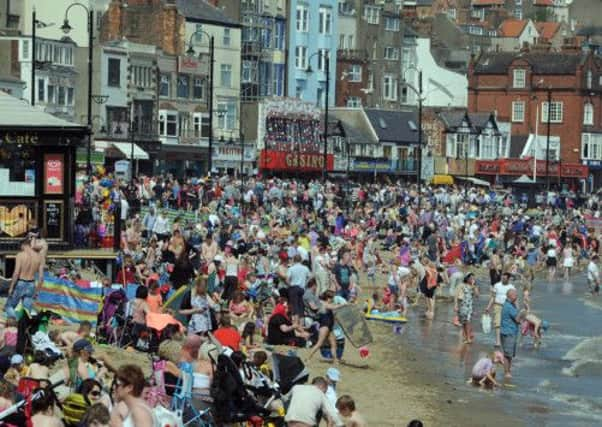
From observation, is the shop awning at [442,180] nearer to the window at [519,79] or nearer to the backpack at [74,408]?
the window at [519,79]

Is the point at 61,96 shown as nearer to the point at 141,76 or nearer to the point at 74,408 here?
the point at 141,76

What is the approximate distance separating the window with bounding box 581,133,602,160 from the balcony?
15887 mm

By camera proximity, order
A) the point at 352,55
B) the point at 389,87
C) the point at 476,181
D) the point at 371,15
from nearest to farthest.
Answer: the point at 476,181 → the point at 352,55 → the point at 371,15 → the point at 389,87

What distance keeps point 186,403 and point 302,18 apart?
83735mm

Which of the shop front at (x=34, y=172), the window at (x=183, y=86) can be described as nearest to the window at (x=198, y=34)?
the window at (x=183, y=86)

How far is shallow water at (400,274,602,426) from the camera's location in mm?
25906

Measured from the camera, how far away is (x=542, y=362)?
3183 cm

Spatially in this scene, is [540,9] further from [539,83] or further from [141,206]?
[141,206]

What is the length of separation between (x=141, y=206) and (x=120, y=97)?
105 feet

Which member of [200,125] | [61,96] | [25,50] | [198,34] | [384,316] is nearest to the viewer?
[384,316]

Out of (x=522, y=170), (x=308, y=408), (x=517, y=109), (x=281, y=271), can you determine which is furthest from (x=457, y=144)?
(x=308, y=408)

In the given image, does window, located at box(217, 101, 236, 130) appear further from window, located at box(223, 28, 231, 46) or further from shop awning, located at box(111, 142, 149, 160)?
shop awning, located at box(111, 142, 149, 160)

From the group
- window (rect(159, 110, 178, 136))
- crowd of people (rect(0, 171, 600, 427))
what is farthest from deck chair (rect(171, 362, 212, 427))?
window (rect(159, 110, 178, 136))

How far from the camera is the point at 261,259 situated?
37.4 metres
